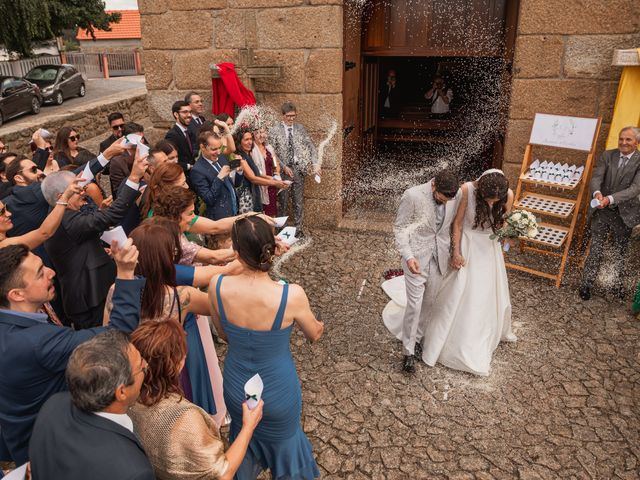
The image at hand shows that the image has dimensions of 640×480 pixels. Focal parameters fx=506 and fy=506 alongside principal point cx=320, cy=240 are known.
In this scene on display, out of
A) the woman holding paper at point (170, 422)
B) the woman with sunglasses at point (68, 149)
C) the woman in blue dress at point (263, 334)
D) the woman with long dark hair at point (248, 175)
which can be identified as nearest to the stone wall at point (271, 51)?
the woman with long dark hair at point (248, 175)

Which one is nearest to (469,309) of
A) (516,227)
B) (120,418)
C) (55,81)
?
(516,227)

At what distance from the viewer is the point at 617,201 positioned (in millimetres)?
5125

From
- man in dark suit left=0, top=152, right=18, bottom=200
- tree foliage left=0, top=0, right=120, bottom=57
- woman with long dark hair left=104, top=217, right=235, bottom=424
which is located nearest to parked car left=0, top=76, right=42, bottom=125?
tree foliage left=0, top=0, right=120, bottom=57

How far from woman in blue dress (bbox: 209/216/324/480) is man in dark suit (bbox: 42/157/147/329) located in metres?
1.49

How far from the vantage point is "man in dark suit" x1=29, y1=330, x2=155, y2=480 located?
1.67 meters

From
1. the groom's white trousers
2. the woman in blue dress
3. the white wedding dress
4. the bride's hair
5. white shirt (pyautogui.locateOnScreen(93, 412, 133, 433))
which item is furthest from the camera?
the white wedding dress

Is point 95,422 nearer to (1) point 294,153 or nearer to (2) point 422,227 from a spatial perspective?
(2) point 422,227

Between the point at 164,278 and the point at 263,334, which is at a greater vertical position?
the point at 164,278

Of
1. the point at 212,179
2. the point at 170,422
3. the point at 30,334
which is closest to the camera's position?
the point at 170,422

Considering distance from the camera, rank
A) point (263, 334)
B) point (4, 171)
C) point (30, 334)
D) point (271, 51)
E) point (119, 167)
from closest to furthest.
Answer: point (30, 334) → point (263, 334) → point (4, 171) → point (119, 167) → point (271, 51)

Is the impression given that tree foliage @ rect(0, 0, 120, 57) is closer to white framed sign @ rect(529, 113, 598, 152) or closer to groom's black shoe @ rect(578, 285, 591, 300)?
white framed sign @ rect(529, 113, 598, 152)

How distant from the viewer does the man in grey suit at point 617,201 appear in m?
5.14

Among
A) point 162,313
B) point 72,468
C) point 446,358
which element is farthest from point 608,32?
point 72,468

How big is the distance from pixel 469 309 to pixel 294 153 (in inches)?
139
